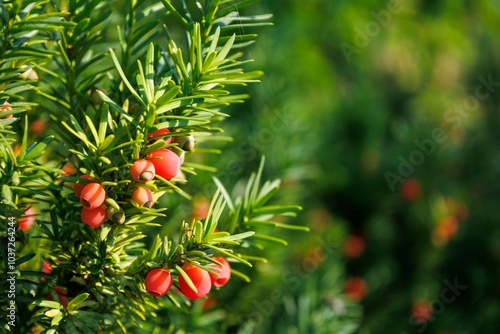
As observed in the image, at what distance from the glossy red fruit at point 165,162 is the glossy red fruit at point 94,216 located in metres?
0.04

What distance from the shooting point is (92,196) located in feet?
1.14

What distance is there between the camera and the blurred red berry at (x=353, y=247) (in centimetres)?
93

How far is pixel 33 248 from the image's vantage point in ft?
1.53

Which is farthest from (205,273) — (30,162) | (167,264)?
(30,162)

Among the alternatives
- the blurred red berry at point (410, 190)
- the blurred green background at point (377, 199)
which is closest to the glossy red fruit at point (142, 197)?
the blurred green background at point (377, 199)

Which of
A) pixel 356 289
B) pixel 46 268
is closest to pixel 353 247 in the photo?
pixel 356 289

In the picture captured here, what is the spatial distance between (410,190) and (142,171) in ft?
2.41

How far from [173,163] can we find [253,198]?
0.11m

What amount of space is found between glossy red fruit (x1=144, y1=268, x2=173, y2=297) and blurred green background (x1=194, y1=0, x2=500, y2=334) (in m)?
0.29

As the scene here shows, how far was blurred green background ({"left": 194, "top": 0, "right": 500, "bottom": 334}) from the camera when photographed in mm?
733

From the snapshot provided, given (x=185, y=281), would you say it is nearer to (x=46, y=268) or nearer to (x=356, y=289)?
(x=46, y=268)

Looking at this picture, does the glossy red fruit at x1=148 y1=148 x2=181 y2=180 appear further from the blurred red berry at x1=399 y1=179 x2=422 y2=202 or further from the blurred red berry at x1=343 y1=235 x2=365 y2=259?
the blurred red berry at x1=399 y1=179 x2=422 y2=202

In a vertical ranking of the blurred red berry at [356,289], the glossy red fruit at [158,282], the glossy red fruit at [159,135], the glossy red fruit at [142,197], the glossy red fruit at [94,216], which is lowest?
the blurred red berry at [356,289]

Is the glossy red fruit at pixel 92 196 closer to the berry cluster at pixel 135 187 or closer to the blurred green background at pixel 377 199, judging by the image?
the berry cluster at pixel 135 187
